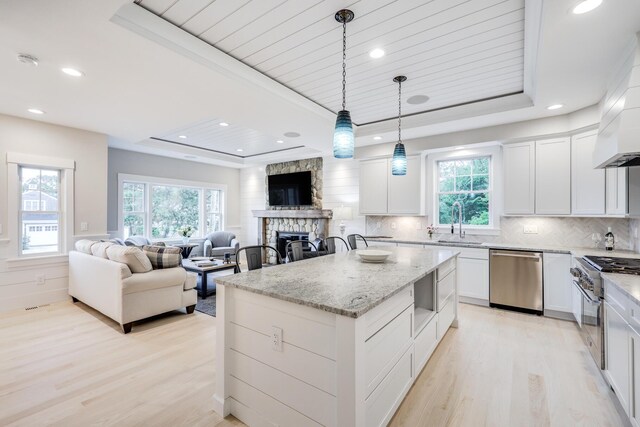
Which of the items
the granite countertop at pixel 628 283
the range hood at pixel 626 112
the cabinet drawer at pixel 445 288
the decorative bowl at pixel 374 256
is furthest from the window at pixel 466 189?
the decorative bowl at pixel 374 256

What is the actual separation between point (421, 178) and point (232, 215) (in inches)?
212

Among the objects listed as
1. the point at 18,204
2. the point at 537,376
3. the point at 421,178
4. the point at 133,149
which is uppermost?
the point at 133,149

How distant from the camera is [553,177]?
12.8 ft

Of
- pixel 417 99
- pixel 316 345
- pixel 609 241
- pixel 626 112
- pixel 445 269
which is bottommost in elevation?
pixel 316 345

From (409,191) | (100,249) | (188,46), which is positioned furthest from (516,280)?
(100,249)

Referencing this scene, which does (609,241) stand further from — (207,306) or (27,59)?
(27,59)

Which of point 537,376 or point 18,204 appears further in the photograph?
point 18,204

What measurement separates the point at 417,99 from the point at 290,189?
408 centimetres

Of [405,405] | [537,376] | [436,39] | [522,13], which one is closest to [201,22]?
[436,39]

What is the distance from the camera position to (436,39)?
2451 millimetres

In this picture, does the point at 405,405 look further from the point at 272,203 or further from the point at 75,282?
the point at 272,203

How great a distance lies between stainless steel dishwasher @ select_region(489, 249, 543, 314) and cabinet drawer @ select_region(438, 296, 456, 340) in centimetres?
104

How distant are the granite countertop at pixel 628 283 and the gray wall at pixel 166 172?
726cm

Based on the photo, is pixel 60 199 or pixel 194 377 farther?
pixel 60 199
